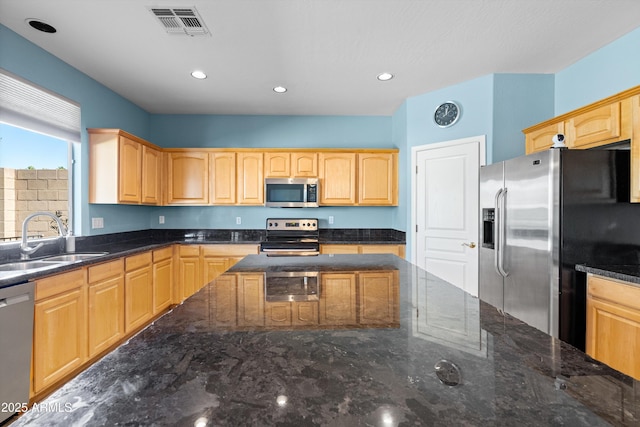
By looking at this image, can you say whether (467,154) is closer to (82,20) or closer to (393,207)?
(393,207)

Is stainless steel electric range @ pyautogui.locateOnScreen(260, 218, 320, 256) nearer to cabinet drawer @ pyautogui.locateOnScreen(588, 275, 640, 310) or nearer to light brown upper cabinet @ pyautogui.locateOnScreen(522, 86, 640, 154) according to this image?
light brown upper cabinet @ pyautogui.locateOnScreen(522, 86, 640, 154)

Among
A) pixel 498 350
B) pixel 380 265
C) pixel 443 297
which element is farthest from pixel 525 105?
pixel 498 350

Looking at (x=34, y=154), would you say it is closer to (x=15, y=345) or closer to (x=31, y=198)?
(x=31, y=198)

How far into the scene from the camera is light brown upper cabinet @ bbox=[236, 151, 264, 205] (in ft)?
13.6

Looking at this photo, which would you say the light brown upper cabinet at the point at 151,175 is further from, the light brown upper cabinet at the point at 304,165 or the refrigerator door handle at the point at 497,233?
the refrigerator door handle at the point at 497,233

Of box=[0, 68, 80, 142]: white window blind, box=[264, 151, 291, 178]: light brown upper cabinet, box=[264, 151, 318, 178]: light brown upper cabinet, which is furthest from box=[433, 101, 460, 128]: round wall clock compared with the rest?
box=[0, 68, 80, 142]: white window blind

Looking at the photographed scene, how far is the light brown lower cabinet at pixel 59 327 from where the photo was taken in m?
2.00

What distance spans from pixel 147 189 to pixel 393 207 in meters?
3.20

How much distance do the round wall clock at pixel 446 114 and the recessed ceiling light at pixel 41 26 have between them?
139 inches

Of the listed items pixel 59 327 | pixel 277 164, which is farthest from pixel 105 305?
pixel 277 164

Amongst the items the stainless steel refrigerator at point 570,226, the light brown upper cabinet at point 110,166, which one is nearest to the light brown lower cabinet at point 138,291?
the light brown upper cabinet at point 110,166

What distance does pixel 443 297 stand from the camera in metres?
1.13

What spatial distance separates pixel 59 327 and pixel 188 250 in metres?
1.81

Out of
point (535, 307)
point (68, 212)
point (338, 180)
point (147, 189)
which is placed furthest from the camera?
point (338, 180)
